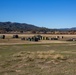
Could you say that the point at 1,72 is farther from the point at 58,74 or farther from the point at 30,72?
the point at 58,74

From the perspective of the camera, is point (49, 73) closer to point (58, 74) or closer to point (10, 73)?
point (58, 74)

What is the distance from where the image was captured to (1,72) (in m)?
17.7

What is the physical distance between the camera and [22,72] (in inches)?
693

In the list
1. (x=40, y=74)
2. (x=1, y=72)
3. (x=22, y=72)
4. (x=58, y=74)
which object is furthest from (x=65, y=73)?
(x=1, y=72)

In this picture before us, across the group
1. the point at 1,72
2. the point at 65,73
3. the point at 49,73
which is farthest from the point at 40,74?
the point at 1,72

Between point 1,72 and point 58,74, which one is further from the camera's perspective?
point 1,72

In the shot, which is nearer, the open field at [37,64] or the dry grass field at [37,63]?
the open field at [37,64]

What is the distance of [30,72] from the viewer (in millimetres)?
17609

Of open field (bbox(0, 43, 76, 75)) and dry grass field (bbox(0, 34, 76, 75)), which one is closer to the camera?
open field (bbox(0, 43, 76, 75))

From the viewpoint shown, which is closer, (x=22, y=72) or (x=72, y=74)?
(x=72, y=74)

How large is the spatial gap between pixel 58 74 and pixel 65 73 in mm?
671

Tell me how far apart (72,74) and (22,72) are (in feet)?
12.4

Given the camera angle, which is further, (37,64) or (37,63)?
(37,63)

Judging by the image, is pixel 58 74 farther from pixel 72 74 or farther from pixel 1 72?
pixel 1 72
